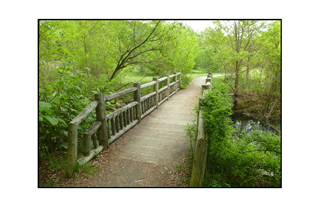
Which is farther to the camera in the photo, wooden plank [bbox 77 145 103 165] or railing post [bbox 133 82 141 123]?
railing post [bbox 133 82 141 123]

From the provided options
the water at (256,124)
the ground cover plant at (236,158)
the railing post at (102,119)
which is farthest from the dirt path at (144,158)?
the water at (256,124)

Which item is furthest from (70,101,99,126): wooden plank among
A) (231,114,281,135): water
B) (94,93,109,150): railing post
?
(231,114,281,135): water

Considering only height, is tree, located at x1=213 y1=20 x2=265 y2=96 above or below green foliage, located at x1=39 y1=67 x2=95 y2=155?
above

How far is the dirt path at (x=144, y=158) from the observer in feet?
9.55

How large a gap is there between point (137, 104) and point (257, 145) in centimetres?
336

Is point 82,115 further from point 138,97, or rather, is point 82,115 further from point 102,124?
point 138,97

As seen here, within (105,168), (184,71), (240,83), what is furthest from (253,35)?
(105,168)

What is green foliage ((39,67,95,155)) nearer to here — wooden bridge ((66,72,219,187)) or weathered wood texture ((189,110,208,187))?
wooden bridge ((66,72,219,187))

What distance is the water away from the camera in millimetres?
7350

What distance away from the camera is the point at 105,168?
3.21 meters

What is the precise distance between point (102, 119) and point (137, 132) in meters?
1.46

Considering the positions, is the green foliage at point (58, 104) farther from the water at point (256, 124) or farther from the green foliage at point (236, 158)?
the water at point (256, 124)

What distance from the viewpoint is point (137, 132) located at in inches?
191

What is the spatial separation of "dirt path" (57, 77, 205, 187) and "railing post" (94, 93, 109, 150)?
23 cm
